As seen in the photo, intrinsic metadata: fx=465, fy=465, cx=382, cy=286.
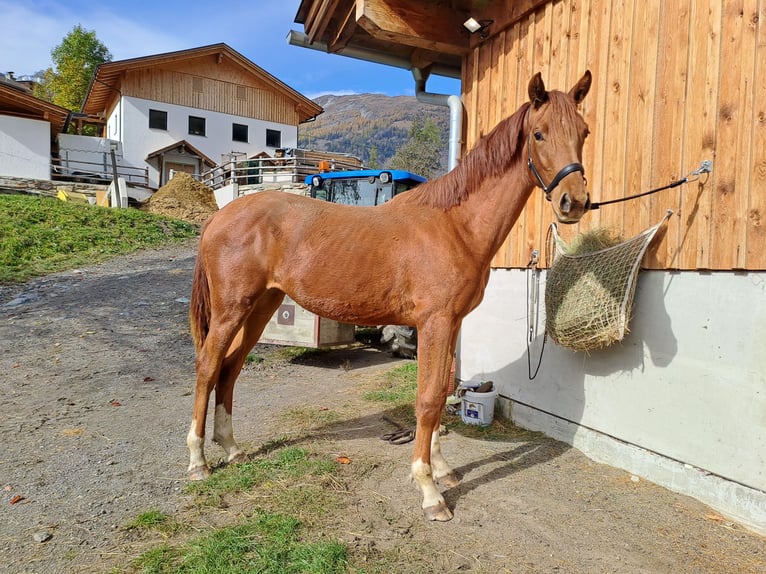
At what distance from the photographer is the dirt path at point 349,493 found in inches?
93.0

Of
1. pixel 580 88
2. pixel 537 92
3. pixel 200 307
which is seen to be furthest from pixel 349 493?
pixel 580 88

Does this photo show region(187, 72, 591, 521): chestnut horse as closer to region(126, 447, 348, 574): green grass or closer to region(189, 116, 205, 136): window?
region(126, 447, 348, 574): green grass

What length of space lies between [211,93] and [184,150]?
4.08m

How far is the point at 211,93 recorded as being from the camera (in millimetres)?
28625

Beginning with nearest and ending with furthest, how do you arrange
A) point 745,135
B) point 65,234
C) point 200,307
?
point 745,135
point 200,307
point 65,234

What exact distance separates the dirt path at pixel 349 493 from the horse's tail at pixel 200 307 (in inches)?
36.3

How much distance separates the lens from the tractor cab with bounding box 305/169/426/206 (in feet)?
25.9

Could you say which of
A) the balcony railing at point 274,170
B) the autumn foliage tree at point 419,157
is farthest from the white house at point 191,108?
the autumn foliage tree at point 419,157

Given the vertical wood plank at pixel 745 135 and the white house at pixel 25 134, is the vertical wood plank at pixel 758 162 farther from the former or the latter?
the white house at pixel 25 134

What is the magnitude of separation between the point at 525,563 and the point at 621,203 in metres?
2.60

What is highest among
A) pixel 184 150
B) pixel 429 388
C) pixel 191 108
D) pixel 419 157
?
pixel 419 157

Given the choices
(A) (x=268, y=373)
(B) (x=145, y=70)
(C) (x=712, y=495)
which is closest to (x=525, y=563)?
(C) (x=712, y=495)

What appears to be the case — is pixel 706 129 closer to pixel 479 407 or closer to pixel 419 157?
pixel 479 407

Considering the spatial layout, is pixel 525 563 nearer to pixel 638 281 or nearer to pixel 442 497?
pixel 442 497
